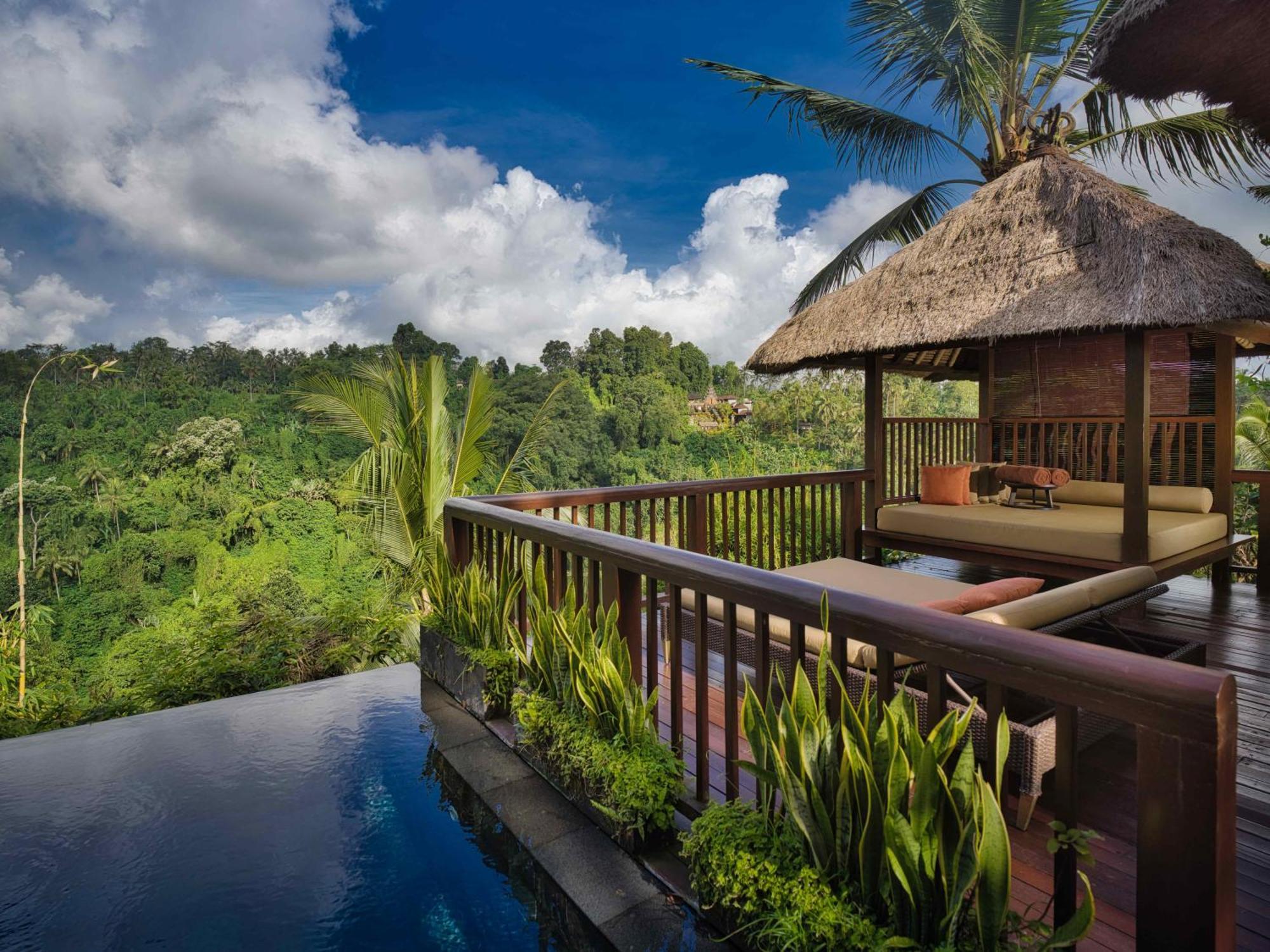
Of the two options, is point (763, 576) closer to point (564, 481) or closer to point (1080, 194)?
point (1080, 194)

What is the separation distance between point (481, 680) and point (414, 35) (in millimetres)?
25677

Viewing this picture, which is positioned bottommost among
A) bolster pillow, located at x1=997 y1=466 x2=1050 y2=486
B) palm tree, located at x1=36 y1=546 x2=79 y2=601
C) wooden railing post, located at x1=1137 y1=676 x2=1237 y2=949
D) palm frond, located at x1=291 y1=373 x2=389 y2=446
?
palm tree, located at x1=36 y1=546 x2=79 y2=601

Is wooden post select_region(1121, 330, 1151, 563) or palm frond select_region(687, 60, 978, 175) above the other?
palm frond select_region(687, 60, 978, 175)

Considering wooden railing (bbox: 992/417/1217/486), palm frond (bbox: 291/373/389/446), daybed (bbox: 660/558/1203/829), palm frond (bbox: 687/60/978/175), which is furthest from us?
palm frond (bbox: 687/60/978/175)

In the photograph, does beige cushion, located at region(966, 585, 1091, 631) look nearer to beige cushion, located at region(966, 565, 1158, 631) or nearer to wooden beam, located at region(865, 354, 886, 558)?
beige cushion, located at region(966, 565, 1158, 631)

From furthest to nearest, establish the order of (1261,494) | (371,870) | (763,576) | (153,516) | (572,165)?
1. (572,165)
2. (153,516)
3. (1261,494)
4. (371,870)
5. (763,576)

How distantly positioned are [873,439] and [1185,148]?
595cm

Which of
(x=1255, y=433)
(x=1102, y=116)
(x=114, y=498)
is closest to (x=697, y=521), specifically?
(x=1102, y=116)

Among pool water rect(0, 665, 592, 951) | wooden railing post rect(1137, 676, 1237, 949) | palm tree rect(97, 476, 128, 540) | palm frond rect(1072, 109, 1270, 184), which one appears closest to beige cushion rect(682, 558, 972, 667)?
pool water rect(0, 665, 592, 951)

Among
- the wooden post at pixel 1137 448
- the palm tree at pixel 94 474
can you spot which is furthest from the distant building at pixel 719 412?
the wooden post at pixel 1137 448

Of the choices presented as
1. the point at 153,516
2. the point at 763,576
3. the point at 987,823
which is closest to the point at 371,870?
the point at 763,576

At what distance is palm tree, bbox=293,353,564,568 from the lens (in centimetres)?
754

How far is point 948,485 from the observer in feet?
20.3

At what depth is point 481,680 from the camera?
124 inches
